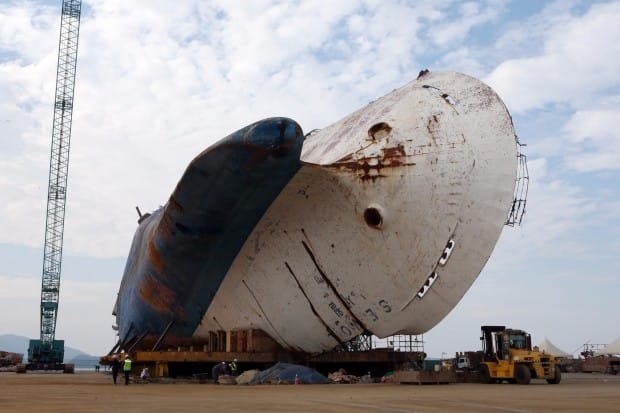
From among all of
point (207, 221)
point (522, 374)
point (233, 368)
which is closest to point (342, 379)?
point (233, 368)

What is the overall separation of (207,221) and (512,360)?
40.8ft

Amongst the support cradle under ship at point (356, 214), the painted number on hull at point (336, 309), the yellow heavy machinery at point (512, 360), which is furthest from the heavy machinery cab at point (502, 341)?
the painted number on hull at point (336, 309)

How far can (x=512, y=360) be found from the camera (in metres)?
25.4

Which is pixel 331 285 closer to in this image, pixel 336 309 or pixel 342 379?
pixel 336 309

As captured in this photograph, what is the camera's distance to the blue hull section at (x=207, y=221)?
71.9 ft

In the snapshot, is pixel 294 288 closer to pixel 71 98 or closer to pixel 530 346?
pixel 530 346

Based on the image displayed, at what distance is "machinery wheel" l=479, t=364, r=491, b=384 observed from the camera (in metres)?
26.0

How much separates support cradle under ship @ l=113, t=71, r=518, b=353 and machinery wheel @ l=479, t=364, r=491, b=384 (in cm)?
379

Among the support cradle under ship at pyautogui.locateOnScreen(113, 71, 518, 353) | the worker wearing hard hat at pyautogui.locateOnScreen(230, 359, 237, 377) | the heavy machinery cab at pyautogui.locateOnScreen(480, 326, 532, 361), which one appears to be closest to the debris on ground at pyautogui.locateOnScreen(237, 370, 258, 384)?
the worker wearing hard hat at pyautogui.locateOnScreen(230, 359, 237, 377)

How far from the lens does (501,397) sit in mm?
16453

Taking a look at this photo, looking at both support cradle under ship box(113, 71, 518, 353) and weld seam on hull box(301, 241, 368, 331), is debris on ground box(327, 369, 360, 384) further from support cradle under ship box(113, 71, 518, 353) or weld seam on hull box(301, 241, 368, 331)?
weld seam on hull box(301, 241, 368, 331)

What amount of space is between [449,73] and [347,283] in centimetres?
886

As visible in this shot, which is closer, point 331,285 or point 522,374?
point 331,285

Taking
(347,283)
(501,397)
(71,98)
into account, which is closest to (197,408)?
(501,397)
